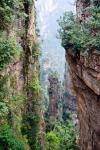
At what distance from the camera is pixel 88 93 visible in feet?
60.4

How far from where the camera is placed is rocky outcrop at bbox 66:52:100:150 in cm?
1639

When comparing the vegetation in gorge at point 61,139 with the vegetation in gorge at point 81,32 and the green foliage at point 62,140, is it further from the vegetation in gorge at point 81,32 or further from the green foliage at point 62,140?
the vegetation in gorge at point 81,32

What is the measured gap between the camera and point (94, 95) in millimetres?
Result: 17891

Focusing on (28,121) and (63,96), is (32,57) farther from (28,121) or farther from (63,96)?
(63,96)

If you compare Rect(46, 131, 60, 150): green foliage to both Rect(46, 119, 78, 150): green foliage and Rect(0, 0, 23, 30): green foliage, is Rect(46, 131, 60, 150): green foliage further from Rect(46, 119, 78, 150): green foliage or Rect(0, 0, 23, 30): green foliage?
Rect(0, 0, 23, 30): green foliage

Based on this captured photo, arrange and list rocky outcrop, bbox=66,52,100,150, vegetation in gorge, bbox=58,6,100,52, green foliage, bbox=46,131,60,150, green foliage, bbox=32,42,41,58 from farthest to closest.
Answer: green foliage, bbox=46,131,60,150, green foliage, bbox=32,42,41,58, rocky outcrop, bbox=66,52,100,150, vegetation in gorge, bbox=58,6,100,52

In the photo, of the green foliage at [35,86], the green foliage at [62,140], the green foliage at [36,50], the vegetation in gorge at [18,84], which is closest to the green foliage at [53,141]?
the green foliage at [62,140]

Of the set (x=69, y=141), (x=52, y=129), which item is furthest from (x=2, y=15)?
(x=52, y=129)

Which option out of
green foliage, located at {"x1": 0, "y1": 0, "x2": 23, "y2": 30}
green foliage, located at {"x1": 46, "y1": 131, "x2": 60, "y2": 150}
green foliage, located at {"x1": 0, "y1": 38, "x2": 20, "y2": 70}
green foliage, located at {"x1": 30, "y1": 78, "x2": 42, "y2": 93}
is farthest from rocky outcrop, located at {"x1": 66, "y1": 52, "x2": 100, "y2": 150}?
green foliage, located at {"x1": 46, "y1": 131, "x2": 60, "y2": 150}

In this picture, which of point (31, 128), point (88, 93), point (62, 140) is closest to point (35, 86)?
point (31, 128)

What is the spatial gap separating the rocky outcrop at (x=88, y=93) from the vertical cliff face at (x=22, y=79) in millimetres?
2253

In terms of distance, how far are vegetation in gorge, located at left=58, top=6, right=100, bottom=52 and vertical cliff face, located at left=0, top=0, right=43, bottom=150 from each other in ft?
5.85

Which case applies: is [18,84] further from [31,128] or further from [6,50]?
[6,50]

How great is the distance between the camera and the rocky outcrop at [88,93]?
16391 mm
